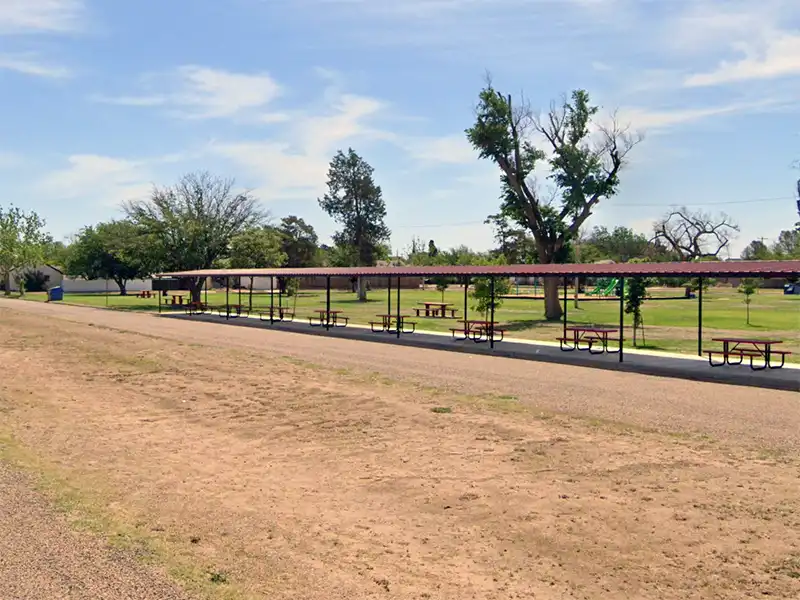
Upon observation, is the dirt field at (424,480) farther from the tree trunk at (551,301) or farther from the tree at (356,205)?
the tree at (356,205)

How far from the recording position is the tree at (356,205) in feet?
266

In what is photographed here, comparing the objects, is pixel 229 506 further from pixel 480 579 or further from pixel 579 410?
pixel 579 410

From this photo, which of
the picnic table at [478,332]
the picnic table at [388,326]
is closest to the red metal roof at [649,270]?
the picnic table at [478,332]

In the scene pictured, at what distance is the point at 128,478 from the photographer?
8.62 metres

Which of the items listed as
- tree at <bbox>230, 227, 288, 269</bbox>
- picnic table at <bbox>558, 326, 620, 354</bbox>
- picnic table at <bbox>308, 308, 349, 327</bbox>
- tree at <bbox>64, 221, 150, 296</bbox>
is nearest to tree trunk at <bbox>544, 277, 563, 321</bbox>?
picnic table at <bbox>308, 308, 349, 327</bbox>

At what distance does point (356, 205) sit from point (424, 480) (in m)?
73.7

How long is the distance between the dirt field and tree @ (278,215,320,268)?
85.7m

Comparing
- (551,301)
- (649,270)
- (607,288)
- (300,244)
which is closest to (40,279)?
(300,244)

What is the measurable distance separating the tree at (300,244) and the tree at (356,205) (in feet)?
64.4

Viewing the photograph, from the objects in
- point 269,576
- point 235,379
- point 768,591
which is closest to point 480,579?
point 269,576

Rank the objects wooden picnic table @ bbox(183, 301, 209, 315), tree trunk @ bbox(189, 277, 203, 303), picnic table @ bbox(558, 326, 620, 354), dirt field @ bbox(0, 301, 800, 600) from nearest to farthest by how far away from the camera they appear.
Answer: dirt field @ bbox(0, 301, 800, 600) → picnic table @ bbox(558, 326, 620, 354) → wooden picnic table @ bbox(183, 301, 209, 315) → tree trunk @ bbox(189, 277, 203, 303)

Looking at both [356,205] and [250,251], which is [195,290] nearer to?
[250,251]

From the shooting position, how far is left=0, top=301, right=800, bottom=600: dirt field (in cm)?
594

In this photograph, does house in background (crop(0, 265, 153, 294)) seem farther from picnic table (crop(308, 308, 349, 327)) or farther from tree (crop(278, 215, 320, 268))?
picnic table (crop(308, 308, 349, 327))
